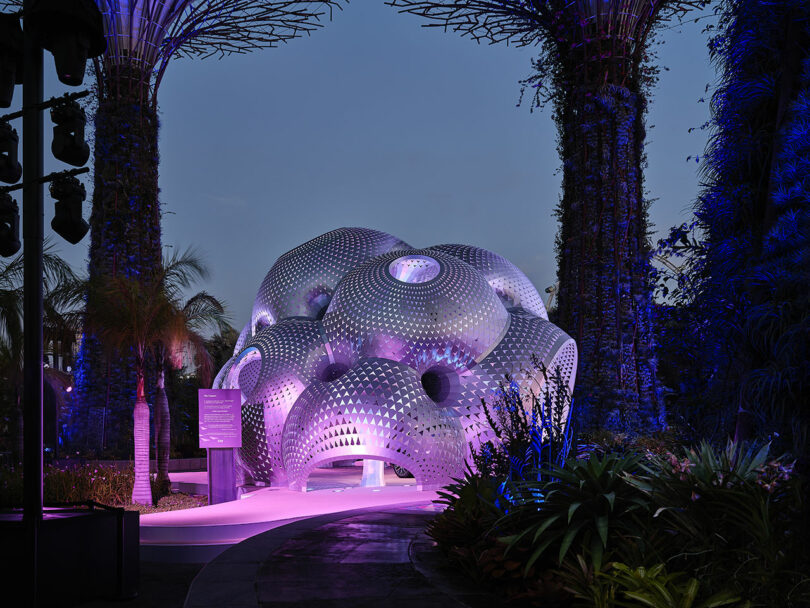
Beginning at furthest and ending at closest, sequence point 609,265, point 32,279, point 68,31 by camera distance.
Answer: point 609,265
point 32,279
point 68,31

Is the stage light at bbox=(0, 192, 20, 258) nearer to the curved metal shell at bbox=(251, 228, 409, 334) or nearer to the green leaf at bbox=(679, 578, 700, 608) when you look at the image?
the green leaf at bbox=(679, 578, 700, 608)

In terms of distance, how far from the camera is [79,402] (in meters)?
23.2

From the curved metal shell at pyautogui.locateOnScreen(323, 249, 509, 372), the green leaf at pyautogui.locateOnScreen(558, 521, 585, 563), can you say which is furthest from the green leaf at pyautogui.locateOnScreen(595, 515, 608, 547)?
the curved metal shell at pyautogui.locateOnScreen(323, 249, 509, 372)

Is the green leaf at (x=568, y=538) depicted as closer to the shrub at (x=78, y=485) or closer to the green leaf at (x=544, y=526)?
the green leaf at (x=544, y=526)

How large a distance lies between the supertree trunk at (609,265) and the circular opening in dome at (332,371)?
6862 mm

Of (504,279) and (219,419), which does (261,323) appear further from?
(504,279)

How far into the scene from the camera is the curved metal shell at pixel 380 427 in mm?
15242

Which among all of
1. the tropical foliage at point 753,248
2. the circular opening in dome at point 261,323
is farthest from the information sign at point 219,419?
the tropical foliage at point 753,248

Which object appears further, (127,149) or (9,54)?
(127,149)

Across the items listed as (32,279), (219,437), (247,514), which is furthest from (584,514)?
(219,437)

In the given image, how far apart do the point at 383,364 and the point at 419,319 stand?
150 centimetres

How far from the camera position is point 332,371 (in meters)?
18.6

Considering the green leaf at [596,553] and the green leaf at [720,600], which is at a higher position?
the green leaf at [596,553]

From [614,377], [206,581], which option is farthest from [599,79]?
[206,581]
